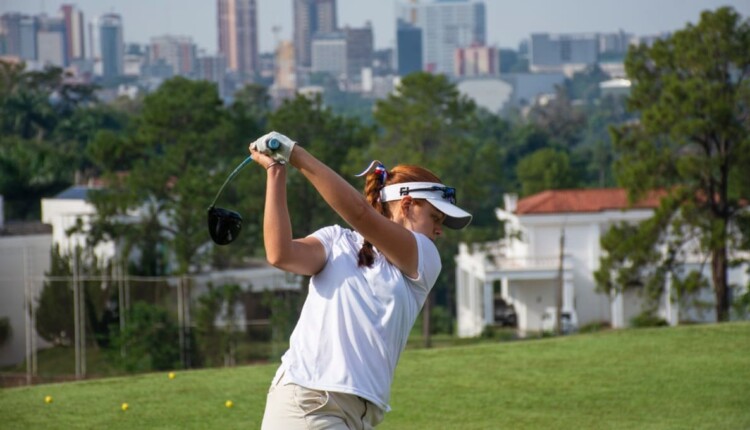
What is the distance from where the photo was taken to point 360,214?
14.8ft

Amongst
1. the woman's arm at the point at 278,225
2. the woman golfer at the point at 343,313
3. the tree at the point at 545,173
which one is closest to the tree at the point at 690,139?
the woman golfer at the point at 343,313

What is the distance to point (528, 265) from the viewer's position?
4947cm

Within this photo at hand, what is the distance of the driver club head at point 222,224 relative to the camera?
4914 millimetres

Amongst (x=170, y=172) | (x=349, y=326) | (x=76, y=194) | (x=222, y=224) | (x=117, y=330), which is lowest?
(x=117, y=330)

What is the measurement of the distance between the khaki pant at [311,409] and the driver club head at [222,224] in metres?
0.56

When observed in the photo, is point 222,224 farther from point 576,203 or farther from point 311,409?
point 576,203

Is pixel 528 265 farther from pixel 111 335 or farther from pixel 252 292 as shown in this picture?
pixel 111 335

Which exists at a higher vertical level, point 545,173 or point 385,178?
point 385,178

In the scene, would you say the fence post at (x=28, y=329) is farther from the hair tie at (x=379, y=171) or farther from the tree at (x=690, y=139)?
the hair tie at (x=379, y=171)

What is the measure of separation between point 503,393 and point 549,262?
Result: 131ft

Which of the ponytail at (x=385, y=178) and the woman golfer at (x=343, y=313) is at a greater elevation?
the ponytail at (x=385, y=178)

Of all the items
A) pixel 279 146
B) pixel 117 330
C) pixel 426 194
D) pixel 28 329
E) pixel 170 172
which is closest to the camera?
pixel 279 146

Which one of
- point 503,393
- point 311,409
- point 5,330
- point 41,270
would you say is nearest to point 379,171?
point 311,409

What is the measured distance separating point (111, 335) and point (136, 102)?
10541 centimetres
